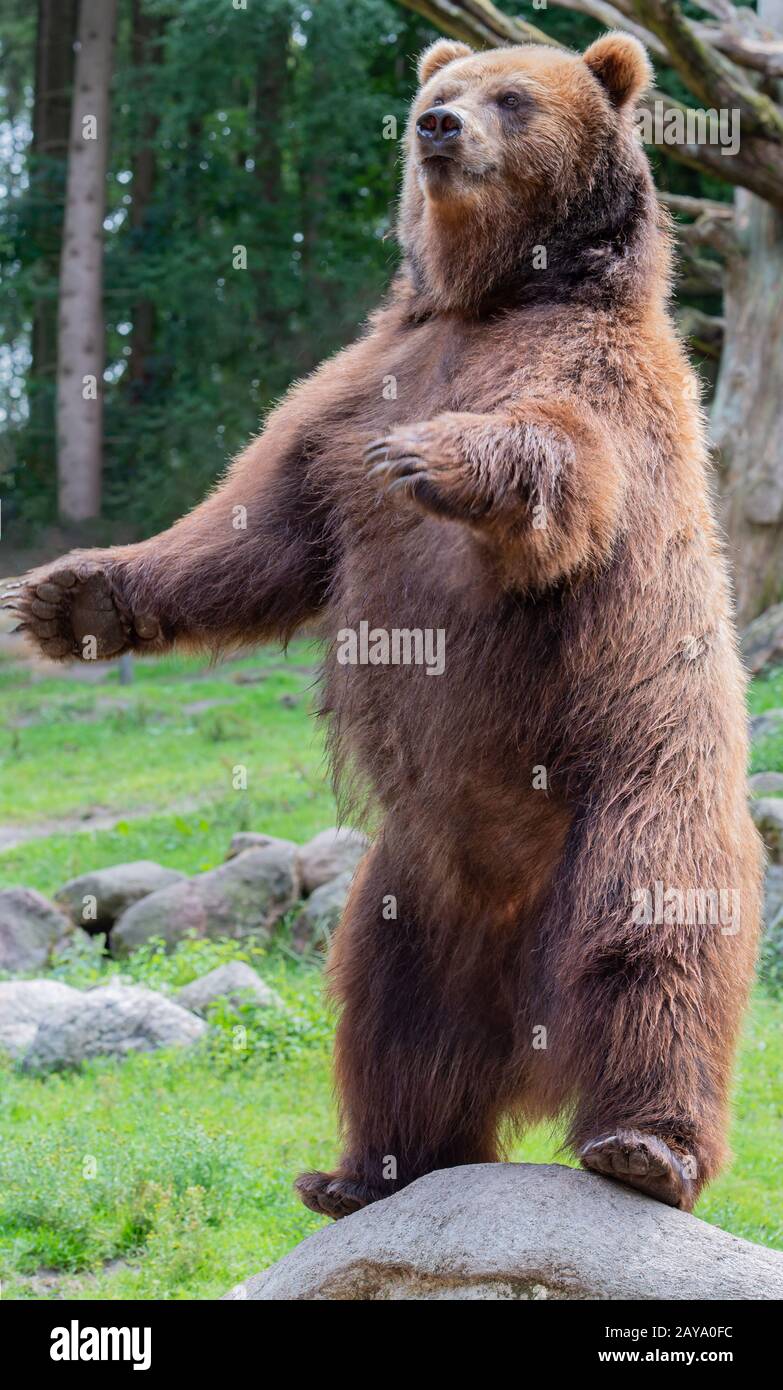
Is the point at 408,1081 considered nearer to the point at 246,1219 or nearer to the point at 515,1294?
the point at 515,1294

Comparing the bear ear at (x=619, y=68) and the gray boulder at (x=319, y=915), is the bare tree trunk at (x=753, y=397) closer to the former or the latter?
the gray boulder at (x=319, y=915)

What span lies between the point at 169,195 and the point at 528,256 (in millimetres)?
19339

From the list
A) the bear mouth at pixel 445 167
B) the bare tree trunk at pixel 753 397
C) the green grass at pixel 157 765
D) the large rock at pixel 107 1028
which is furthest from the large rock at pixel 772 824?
the bear mouth at pixel 445 167

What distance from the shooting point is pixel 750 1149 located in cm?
603

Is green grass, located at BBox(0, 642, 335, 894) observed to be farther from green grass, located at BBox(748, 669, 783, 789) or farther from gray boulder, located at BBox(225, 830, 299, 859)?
green grass, located at BBox(748, 669, 783, 789)

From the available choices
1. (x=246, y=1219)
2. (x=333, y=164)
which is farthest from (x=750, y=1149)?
(x=333, y=164)

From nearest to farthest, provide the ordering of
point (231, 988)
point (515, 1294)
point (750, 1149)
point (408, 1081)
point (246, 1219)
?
1. point (515, 1294)
2. point (408, 1081)
3. point (246, 1219)
4. point (750, 1149)
5. point (231, 988)

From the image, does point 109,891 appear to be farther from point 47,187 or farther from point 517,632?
point 47,187

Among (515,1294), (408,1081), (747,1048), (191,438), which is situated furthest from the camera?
(191,438)

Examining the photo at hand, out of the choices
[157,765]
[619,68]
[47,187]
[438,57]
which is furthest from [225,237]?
[619,68]

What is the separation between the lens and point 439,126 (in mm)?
3770

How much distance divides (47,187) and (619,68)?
18.9 metres

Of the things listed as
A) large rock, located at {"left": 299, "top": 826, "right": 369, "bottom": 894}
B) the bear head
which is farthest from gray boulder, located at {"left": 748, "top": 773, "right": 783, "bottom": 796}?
the bear head

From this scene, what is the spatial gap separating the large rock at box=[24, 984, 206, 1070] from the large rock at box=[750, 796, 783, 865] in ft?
10.6
